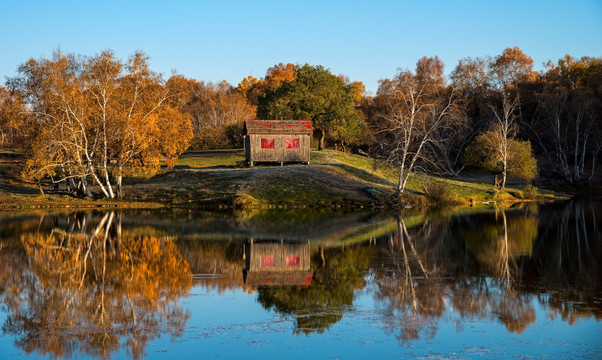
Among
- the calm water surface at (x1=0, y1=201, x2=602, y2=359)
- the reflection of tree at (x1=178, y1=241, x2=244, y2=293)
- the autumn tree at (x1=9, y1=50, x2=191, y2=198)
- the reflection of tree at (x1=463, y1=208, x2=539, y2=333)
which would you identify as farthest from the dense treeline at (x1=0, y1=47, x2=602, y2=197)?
the reflection of tree at (x1=178, y1=241, x2=244, y2=293)

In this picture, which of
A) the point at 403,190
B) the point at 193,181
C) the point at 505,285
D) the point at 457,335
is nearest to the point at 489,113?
the point at 403,190

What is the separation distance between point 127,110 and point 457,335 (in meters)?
38.7

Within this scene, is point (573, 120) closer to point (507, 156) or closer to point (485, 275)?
point (507, 156)

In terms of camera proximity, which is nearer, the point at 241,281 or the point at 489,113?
the point at 241,281

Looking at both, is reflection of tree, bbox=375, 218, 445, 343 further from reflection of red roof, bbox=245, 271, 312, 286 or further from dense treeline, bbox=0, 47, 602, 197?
dense treeline, bbox=0, 47, 602, 197

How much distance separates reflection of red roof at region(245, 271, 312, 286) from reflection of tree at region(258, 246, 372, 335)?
1.02 feet

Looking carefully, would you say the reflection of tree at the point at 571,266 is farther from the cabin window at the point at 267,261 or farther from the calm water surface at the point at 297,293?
the cabin window at the point at 267,261

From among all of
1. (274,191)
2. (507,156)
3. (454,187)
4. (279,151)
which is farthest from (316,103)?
(274,191)

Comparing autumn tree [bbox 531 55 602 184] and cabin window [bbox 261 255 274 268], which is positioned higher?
autumn tree [bbox 531 55 602 184]

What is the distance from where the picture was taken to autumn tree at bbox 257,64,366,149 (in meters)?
71.1

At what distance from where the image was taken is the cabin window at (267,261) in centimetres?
2019

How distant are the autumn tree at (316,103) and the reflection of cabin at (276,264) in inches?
1833

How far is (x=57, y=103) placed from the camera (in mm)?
43250

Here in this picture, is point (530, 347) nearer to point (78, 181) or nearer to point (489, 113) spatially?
point (78, 181)
